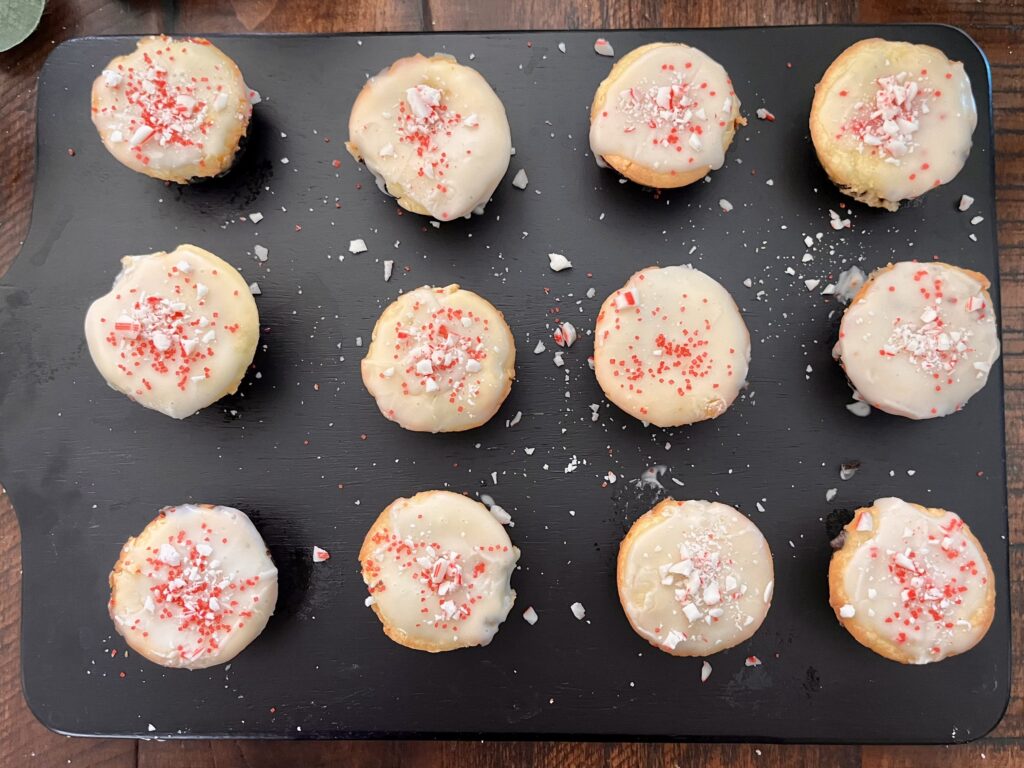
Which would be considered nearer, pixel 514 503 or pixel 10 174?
pixel 514 503

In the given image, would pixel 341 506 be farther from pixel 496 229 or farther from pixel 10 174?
pixel 10 174

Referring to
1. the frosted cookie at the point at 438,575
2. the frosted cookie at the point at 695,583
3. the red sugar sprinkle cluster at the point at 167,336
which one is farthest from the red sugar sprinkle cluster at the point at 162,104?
the frosted cookie at the point at 695,583

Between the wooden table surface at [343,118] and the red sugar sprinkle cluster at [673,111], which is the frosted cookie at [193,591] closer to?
the wooden table surface at [343,118]

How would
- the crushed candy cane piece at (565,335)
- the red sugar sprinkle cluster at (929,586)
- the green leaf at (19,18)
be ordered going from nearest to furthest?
the red sugar sprinkle cluster at (929,586), the crushed candy cane piece at (565,335), the green leaf at (19,18)

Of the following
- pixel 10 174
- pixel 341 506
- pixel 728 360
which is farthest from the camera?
pixel 10 174

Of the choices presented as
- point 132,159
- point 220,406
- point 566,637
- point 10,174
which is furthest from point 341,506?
point 10,174

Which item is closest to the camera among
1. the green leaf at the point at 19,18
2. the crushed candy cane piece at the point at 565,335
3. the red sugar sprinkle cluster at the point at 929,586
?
the red sugar sprinkle cluster at the point at 929,586

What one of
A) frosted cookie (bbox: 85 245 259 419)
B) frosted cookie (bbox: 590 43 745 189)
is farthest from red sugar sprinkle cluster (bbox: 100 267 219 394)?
frosted cookie (bbox: 590 43 745 189)
